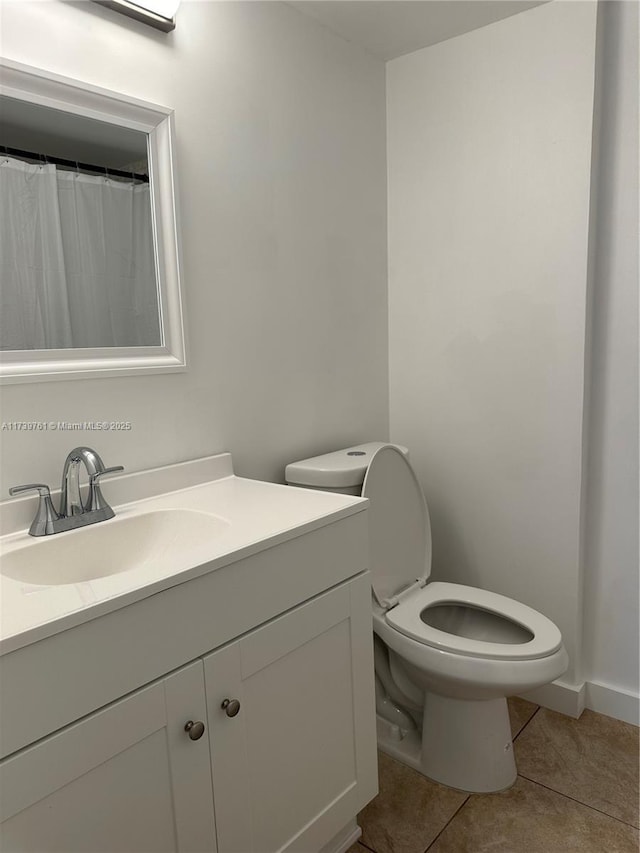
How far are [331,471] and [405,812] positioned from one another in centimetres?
89

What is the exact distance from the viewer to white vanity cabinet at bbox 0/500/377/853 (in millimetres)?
867

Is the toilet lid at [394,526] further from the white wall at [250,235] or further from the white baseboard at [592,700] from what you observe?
the white baseboard at [592,700]

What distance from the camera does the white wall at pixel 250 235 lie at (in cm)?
134

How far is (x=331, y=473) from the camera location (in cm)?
171

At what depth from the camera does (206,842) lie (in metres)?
1.10

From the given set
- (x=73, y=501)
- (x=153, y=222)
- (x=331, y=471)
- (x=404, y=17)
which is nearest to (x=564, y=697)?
(x=331, y=471)

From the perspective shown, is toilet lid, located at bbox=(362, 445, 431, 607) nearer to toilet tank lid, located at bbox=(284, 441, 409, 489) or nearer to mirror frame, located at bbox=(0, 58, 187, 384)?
toilet tank lid, located at bbox=(284, 441, 409, 489)

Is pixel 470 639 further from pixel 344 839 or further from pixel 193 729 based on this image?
pixel 193 729

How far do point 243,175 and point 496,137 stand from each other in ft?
2.67

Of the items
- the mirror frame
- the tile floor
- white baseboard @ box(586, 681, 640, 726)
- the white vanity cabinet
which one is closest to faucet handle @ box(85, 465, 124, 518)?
the mirror frame

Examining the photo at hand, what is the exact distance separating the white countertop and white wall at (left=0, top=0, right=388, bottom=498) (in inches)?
2.3

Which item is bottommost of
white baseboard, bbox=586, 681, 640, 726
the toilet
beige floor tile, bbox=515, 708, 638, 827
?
beige floor tile, bbox=515, 708, 638, 827

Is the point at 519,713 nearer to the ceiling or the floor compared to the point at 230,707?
nearer to the floor

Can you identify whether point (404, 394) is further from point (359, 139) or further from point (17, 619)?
point (17, 619)
